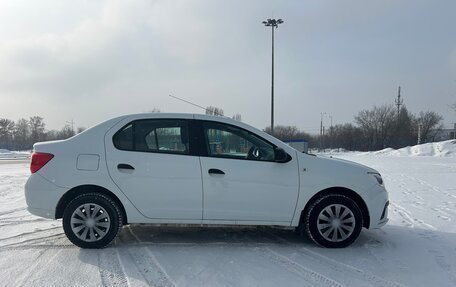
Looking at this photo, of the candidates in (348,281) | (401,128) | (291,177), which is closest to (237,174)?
(291,177)

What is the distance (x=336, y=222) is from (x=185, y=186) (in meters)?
2.07

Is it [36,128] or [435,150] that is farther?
[36,128]

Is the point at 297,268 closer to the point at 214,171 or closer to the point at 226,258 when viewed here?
the point at 226,258

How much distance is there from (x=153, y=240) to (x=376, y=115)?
233 ft

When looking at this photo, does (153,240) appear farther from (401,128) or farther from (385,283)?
(401,128)

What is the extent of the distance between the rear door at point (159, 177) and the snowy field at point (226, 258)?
54 cm

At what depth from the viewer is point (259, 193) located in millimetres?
4465

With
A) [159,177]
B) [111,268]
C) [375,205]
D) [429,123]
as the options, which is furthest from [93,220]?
[429,123]

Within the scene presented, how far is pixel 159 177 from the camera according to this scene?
175 inches

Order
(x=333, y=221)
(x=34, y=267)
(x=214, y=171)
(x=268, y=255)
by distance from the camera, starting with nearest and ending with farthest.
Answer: (x=34, y=267), (x=268, y=255), (x=214, y=171), (x=333, y=221)

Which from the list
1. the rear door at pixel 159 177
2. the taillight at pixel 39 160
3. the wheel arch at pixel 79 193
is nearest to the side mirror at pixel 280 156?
the rear door at pixel 159 177

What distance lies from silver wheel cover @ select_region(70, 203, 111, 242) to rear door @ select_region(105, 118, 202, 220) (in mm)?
421

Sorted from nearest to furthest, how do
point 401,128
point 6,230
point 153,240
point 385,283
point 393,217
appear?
1. point 385,283
2. point 153,240
3. point 6,230
4. point 393,217
5. point 401,128

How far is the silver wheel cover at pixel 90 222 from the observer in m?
4.44
